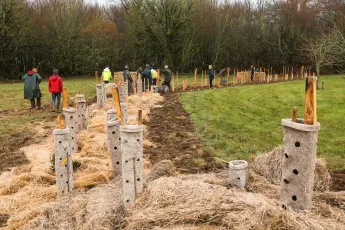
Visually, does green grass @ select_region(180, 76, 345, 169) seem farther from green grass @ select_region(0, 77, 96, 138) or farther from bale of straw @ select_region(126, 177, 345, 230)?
green grass @ select_region(0, 77, 96, 138)

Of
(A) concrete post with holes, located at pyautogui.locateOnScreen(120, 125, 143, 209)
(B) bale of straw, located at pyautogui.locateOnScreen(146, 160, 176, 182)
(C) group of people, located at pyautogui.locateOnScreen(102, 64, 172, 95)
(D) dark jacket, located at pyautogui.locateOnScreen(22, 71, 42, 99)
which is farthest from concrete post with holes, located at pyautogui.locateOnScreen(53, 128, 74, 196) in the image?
(C) group of people, located at pyautogui.locateOnScreen(102, 64, 172, 95)

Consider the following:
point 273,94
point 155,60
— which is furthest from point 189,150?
point 155,60

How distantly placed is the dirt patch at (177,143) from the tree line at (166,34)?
71.9 ft

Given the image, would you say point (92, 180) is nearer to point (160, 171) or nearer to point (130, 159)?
point (160, 171)

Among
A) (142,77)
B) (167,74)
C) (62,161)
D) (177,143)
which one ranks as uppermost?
(167,74)

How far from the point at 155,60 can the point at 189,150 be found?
1171 inches

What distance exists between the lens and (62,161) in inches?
192

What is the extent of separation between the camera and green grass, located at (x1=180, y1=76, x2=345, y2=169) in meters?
8.48

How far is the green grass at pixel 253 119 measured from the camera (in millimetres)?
8484

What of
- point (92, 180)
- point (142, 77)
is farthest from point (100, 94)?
point (92, 180)

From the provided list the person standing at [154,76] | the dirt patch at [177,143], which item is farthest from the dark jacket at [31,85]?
the person standing at [154,76]

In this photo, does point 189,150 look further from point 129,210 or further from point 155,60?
point 155,60

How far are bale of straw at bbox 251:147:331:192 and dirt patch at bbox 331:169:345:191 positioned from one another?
0.44 m

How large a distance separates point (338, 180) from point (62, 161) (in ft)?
14.3
